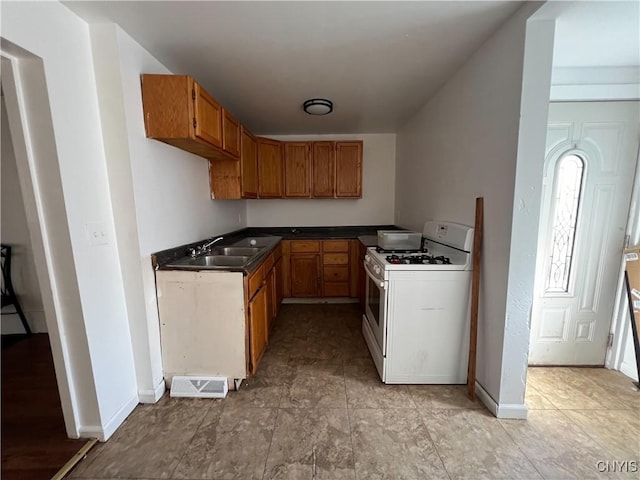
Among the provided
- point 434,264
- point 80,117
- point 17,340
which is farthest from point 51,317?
point 434,264

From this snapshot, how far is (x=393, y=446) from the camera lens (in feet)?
4.56

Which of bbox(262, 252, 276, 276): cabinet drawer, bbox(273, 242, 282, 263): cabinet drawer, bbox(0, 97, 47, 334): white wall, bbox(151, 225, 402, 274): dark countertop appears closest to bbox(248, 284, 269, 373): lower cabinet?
bbox(262, 252, 276, 276): cabinet drawer

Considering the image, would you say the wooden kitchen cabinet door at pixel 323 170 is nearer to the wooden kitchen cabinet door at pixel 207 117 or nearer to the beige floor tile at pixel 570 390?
the wooden kitchen cabinet door at pixel 207 117

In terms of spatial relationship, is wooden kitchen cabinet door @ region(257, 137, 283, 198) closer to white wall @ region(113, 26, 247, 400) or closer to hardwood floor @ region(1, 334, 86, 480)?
white wall @ region(113, 26, 247, 400)

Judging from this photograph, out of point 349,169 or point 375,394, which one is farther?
point 349,169

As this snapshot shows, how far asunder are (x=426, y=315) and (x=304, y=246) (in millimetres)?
1873

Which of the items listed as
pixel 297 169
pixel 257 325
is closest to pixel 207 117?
pixel 257 325

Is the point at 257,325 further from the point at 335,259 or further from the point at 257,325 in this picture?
the point at 335,259

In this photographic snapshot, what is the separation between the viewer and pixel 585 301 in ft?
6.53

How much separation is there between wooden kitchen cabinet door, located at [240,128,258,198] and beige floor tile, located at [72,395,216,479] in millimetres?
1937

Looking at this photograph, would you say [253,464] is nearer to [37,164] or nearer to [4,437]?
[4,437]

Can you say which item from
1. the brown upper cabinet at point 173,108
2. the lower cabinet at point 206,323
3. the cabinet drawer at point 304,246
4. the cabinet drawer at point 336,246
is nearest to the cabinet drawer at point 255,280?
the lower cabinet at point 206,323

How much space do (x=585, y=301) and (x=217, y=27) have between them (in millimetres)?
3112

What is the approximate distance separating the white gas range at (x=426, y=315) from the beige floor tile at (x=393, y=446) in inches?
13.0
